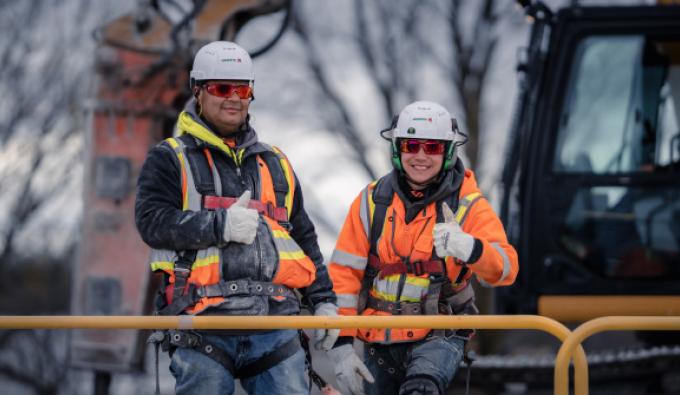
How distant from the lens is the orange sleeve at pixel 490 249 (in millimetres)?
4516

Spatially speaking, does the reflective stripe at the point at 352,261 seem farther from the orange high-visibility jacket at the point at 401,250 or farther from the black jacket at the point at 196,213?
the black jacket at the point at 196,213

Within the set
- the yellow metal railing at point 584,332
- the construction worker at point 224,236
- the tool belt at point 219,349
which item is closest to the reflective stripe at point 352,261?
the construction worker at point 224,236

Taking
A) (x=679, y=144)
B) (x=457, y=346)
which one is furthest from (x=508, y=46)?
(x=457, y=346)

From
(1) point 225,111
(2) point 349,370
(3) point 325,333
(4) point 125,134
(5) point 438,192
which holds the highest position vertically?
(4) point 125,134

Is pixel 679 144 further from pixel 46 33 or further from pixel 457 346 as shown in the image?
pixel 46 33

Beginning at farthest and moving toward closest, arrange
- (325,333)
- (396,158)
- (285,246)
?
1. (396,158)
2. (325,333)
3. (285,246)

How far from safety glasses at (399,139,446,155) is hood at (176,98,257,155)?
66 cm

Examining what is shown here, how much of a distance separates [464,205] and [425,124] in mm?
371

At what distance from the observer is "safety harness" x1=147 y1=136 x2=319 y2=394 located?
4.27m

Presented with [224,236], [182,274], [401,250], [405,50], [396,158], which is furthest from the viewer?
[405,50]

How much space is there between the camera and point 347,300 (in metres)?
4.79

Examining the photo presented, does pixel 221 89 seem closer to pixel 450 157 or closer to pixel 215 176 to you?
pixel 215 176

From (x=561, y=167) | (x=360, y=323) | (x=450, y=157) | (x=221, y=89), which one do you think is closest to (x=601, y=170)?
(x=561, y=167)

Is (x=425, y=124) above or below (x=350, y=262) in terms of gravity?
above
